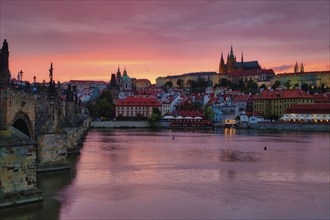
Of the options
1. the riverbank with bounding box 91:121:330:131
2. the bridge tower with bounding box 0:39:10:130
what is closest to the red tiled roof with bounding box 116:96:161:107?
the riverbank with bounding box 91:121:330:131

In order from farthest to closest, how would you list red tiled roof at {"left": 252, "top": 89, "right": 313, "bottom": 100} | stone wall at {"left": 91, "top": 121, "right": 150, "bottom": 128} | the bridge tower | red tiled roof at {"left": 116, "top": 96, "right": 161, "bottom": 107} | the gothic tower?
red tiled roof at {"left": 116, "top": 96, "right": 161, "bottom": 107} < red tiled roof at {"left": 252, "top": 89, "right": 313, "bottom": 100} < stone wall at {"left": 91, "top": 121, "right": 150, "bottom": 128} < the gothic tower < the bridge tower

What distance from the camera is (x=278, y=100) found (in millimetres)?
141250

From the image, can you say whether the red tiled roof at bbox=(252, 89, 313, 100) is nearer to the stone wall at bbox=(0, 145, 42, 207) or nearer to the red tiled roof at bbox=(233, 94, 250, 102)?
the red tiled roof at bbox=(233, 94, 250, 102)

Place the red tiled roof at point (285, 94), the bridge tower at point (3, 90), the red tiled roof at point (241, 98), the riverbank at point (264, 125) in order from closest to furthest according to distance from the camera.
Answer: the bridge tower at point (3, 90)
the riverbank at point (264, 125)
the red tiled roof at point (285, 94)
the red tiled roof at point (241, 98)

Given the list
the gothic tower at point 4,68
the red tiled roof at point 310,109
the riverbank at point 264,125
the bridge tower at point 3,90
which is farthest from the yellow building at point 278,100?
the bridge tower at point 3,90

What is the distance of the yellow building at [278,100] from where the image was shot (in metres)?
138

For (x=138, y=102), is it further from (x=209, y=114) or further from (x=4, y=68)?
(x=4, y=68)

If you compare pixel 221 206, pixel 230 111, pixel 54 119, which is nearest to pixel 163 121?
pixel 230 111

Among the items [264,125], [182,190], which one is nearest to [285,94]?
[264,125]

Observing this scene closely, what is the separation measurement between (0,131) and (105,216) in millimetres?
5213

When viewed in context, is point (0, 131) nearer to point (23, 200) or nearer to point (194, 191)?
point (23, 200)

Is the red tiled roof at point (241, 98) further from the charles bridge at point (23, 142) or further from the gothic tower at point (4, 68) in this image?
the gothic tower at point (4, 68)

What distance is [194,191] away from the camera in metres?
25.0

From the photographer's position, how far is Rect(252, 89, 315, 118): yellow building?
138 m
